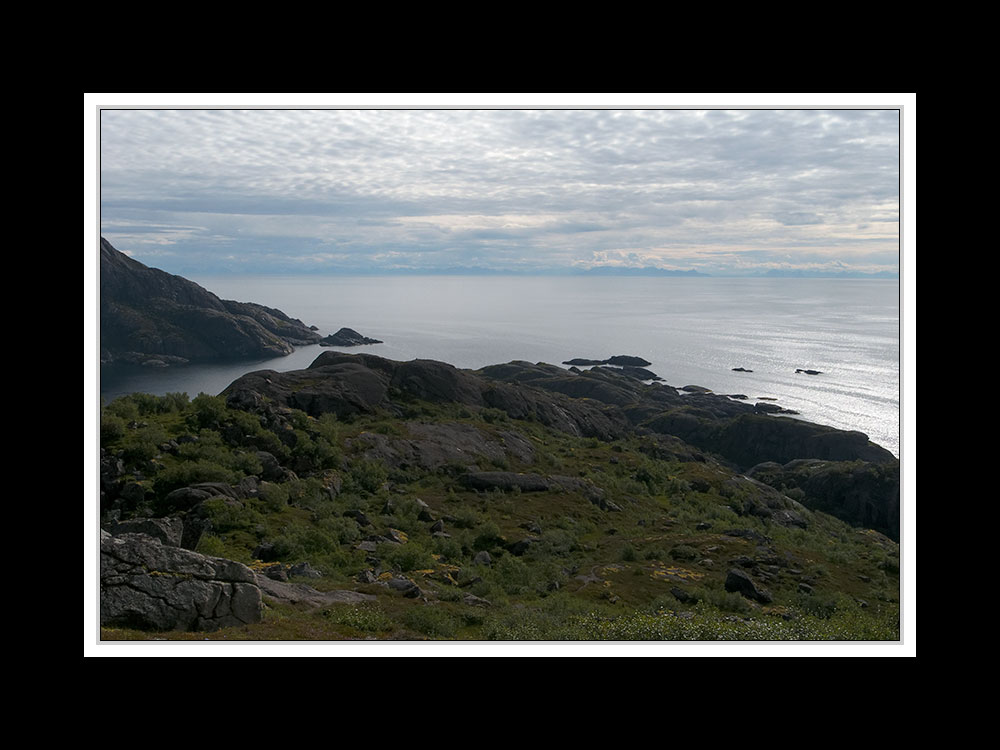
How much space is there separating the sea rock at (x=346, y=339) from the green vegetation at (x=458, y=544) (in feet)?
31.7

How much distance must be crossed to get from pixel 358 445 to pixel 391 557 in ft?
32.6

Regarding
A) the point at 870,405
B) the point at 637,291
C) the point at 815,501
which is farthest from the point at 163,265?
the point at 815,501

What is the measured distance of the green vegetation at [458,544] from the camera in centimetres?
1206

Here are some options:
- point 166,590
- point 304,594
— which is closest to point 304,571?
point 304,594

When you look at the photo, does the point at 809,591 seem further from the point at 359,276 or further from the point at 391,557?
the point at 359,276

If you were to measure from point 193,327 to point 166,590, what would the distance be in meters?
38.1

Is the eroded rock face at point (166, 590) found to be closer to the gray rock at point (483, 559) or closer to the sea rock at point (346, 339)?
the gray rock at point (483, 559)

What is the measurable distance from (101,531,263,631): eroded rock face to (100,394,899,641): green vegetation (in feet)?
0.86

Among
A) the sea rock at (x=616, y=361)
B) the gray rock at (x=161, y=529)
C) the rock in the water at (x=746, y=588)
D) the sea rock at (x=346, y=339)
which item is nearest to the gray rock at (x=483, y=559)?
the rock in the water at (x=746, y=588)

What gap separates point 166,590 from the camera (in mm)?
10172

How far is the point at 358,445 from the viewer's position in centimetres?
2584

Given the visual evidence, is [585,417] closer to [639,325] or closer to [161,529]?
[639,325]

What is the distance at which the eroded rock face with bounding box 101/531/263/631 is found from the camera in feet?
33.1

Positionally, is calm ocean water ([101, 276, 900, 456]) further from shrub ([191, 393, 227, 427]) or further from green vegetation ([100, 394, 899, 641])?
green vegetation ([100, 394, 899, 641])
